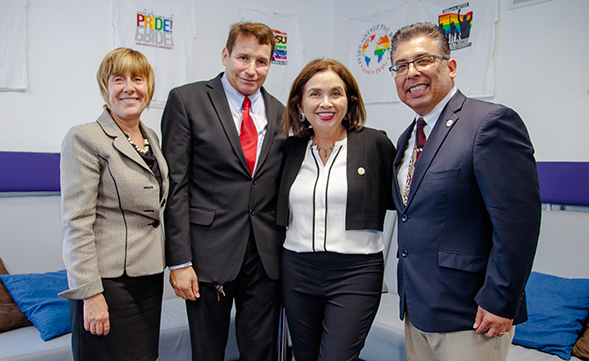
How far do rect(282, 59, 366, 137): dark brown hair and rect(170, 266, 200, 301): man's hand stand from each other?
2.31 feet

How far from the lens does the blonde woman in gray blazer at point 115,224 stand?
135 centimetres

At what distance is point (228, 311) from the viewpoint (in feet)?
5.64

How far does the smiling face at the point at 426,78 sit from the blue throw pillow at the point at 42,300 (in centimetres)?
194

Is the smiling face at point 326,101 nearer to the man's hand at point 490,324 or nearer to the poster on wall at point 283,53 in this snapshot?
the man's hand at point 490,324

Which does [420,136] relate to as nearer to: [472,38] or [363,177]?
[363,177]

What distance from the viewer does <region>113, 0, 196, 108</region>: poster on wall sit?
303cm

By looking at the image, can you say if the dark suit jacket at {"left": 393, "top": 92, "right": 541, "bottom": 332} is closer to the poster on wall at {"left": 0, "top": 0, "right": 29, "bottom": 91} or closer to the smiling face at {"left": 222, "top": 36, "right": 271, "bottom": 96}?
the smiling face at {"left": 222, "top": 36, "right": 271, "bottom": 96}

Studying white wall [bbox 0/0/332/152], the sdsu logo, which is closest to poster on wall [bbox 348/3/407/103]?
the sdsu logo

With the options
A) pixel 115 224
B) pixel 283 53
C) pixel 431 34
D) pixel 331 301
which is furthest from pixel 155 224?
pixel 283 53

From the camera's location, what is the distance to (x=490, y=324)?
4.02ft

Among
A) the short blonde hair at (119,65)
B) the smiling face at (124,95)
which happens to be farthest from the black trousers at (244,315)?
the short blonde hair at (119,65)

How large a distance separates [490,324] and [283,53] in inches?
124

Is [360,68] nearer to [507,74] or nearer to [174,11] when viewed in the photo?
[507,74]

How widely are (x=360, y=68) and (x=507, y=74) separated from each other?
1.35 m
